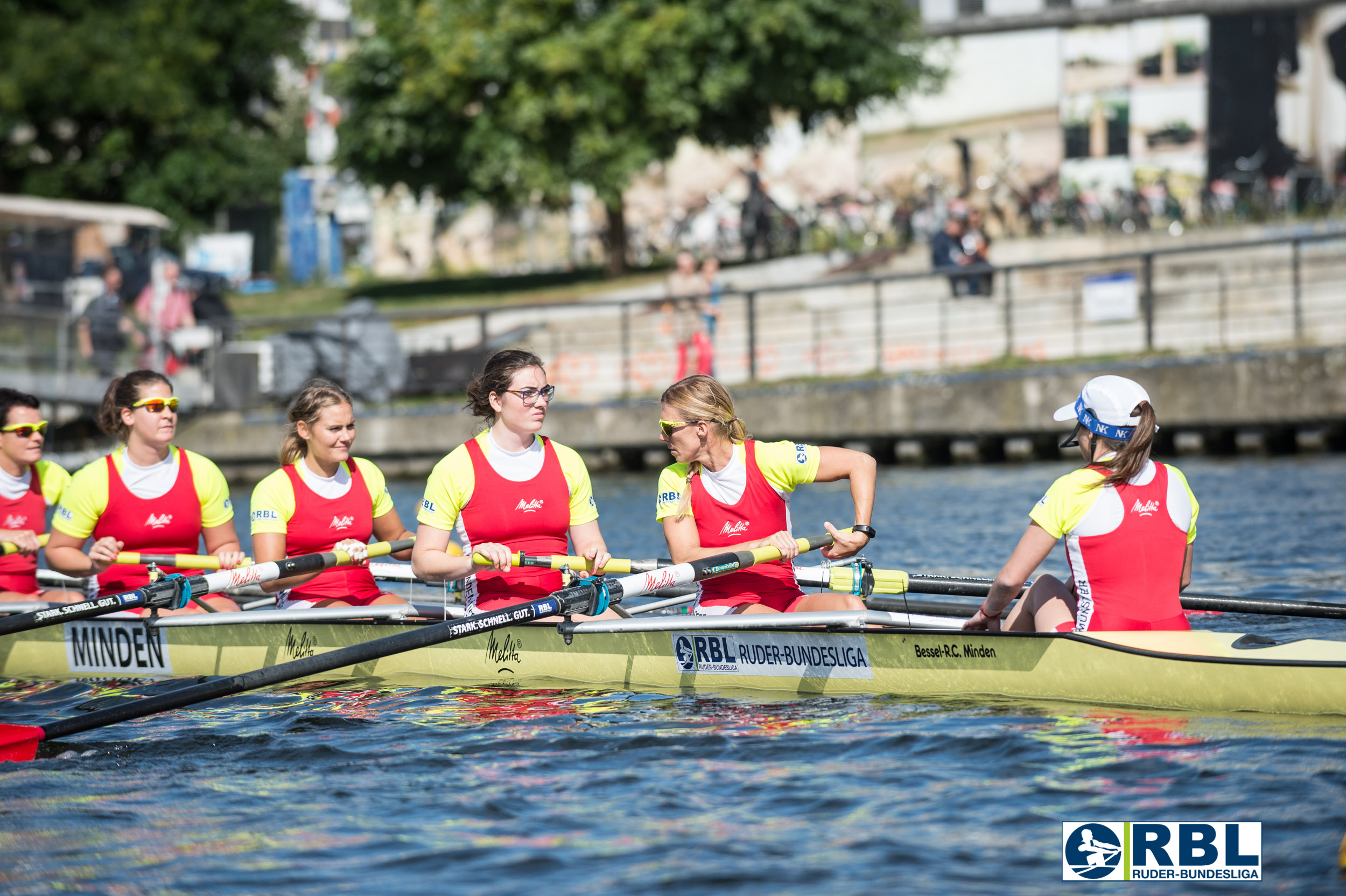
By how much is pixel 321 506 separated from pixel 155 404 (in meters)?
1.13

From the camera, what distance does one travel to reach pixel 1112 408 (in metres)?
6.38

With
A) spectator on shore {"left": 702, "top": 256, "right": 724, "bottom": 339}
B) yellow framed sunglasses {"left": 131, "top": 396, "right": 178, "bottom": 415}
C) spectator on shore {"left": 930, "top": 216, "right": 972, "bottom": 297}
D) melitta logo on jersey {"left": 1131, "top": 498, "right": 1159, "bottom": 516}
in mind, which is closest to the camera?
melitta logo on jersey {"left": 1131, "top": 498, "right": 1159, "bottom": 516}

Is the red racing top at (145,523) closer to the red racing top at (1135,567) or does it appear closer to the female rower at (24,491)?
the female rower at (24,491)

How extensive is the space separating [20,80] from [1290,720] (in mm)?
31897

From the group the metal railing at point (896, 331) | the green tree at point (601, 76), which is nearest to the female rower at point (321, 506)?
the metal railing at point (896, 331)

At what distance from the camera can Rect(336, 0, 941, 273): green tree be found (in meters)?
A: 28.4

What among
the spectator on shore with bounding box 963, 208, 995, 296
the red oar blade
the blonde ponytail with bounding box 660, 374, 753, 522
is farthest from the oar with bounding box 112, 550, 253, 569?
the spectator on shore with bounding box 963, 208, 995, 296

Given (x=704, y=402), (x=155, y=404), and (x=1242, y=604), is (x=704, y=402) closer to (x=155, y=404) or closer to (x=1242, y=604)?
(x=1242, y=604)

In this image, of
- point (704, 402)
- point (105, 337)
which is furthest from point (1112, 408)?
point (105, 337)

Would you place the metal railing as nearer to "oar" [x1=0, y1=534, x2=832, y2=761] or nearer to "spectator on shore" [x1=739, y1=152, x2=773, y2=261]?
"spectator on shore" [x1=739, y1=152, x2=773, y2=261]

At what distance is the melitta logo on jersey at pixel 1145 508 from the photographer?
6.48 m

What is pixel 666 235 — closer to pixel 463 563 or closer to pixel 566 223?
pixel 566 223

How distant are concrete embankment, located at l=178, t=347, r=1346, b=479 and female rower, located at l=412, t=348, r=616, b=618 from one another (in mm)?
9356

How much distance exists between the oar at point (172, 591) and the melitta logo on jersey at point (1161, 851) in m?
4.54
